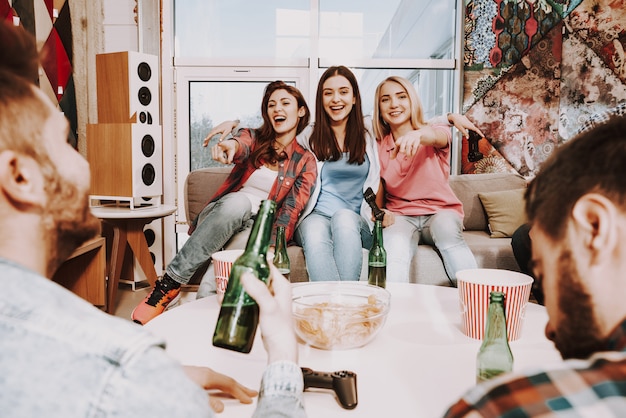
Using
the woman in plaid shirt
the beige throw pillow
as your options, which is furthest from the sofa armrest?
the beige throw pillow

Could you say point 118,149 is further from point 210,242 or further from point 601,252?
point 601,252

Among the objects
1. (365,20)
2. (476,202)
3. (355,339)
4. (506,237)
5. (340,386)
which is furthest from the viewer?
(365,20)

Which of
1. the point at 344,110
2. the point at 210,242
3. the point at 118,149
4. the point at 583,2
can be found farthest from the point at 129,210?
the point at 583,2

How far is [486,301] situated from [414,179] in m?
1.66

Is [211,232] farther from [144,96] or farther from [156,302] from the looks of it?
[144,96]

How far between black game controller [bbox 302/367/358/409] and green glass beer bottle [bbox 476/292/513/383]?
229 mm

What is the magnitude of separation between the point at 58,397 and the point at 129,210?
297 centimetres

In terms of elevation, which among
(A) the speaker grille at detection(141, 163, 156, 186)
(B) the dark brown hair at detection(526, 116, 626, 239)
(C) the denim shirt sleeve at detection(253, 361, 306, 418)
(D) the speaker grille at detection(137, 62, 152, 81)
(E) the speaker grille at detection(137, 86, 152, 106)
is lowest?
(C) the denim shirt sleeve at detection(253, 361, 306, 418)

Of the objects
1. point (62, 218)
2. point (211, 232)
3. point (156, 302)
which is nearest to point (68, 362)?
point (62, 218)

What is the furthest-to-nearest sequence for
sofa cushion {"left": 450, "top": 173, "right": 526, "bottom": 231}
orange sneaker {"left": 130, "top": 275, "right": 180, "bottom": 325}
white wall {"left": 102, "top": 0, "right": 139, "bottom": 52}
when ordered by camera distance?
white wall {"left": 102, "top": 0, "right": 139, "bottom": 52} → sofa cushion {"left": 450, "top": 173, "right": 526, "bottom": 231} → orange sneaker {"left": 130, "top": 275, "right": 180, "bottom": 325}

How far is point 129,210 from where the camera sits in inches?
126

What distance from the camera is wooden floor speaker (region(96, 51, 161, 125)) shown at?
327 centimetres

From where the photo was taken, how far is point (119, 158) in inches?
127

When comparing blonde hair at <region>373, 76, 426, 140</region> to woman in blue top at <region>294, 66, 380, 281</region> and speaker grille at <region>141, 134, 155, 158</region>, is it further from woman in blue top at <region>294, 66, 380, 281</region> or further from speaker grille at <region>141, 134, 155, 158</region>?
speaker grille at <region>141, 134, 155, 158</region>
